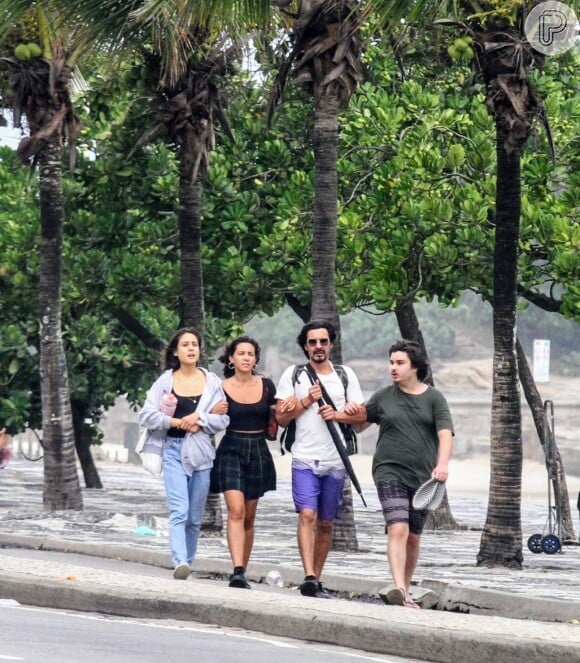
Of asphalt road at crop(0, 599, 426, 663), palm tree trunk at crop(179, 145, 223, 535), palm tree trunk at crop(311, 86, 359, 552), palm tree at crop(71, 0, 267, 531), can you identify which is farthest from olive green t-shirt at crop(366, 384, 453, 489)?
palm tree trunk at crop(179, 145, 223, 535)

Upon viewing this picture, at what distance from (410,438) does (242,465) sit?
1.31 meters

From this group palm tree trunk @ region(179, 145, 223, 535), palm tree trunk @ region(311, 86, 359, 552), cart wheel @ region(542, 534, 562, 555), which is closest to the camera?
palm tree trunk @ region(311, 86, 359, 552)

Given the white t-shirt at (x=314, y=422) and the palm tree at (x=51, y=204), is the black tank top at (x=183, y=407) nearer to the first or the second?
the white t-shirt at (x=314, y=422)

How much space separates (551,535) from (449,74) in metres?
7.62

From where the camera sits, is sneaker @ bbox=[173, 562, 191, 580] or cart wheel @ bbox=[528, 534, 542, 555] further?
cart wheel @ bbox=[528, 534, 542, 555]

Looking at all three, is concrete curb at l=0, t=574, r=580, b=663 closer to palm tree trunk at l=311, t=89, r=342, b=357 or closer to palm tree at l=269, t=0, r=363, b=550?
palm tree trunk at l=311, t=89, r=342, b=357

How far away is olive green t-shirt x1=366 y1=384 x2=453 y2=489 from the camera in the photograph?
12.0 metres

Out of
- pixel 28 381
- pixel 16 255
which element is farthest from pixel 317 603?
pixel 28 381

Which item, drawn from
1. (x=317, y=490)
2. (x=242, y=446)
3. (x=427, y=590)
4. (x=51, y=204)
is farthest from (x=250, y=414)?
(x=51, y=204)

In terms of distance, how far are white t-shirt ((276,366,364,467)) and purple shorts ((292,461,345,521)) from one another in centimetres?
10

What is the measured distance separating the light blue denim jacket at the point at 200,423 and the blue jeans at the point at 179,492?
0.05m

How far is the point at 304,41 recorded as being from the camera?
59.5ft

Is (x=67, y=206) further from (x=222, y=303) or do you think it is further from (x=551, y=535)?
(x=551, y=535)

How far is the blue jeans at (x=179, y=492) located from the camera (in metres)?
12.7
